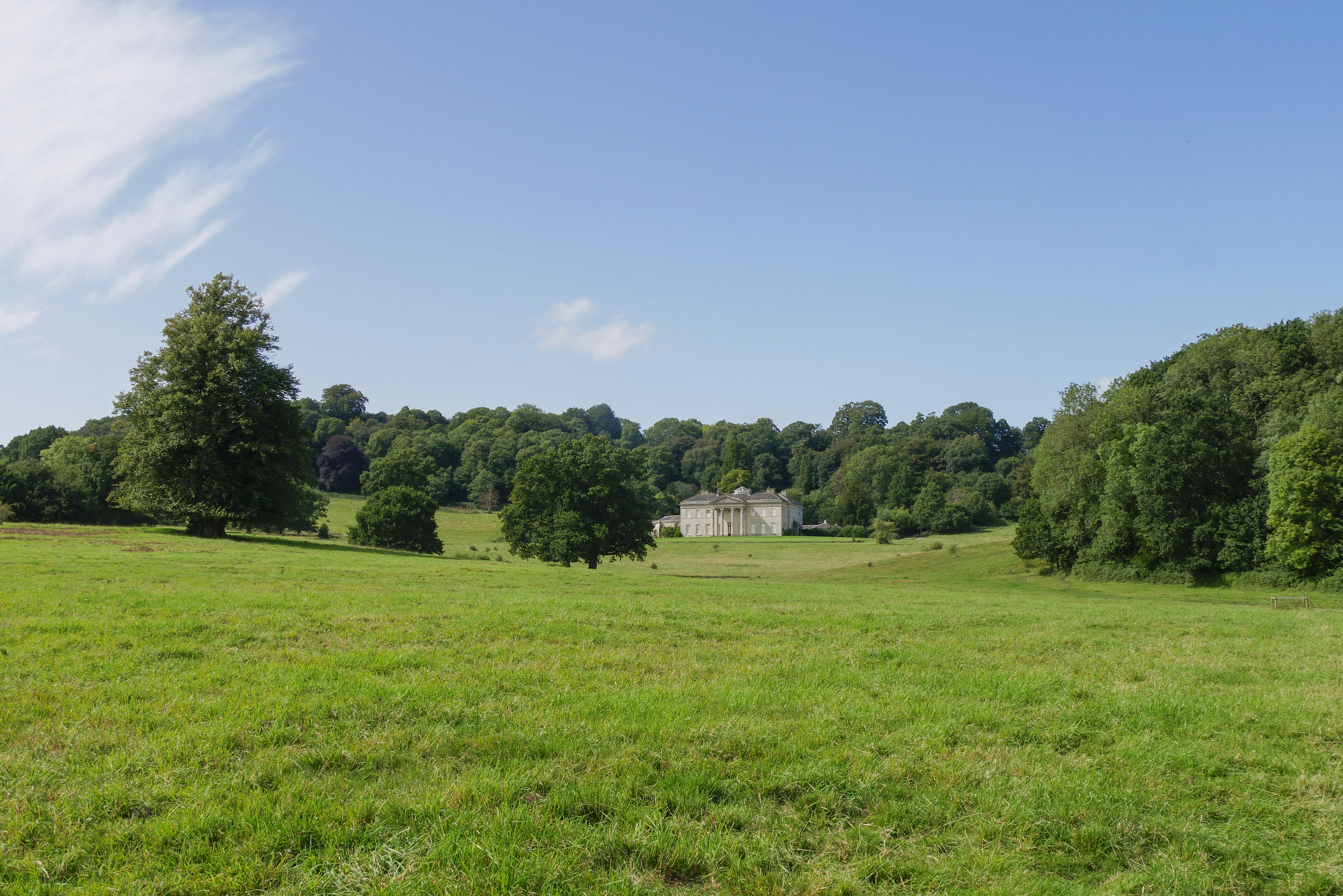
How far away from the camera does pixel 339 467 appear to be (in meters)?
135

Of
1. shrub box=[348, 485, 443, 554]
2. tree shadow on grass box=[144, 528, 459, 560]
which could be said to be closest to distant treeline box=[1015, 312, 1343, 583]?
tree shadow on grass box=[144, 528, 459, 560]

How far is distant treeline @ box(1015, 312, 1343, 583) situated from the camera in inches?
1804

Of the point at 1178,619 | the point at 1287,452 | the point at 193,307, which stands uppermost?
the point at 193,307

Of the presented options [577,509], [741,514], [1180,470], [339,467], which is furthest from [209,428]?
[741,514]

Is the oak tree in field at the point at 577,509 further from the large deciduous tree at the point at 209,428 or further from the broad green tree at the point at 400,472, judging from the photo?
the broad green tree at the point at 400,472

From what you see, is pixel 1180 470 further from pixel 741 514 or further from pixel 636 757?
pixel 741 514

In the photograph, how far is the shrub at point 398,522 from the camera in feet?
205

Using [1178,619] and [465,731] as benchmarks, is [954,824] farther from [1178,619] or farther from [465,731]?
[1178,619]

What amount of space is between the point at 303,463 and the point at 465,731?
43.6 metres

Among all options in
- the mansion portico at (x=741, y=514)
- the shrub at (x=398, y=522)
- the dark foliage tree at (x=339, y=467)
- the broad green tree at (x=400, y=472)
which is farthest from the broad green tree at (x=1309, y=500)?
the dark foliage tree at (x=339, y=467)

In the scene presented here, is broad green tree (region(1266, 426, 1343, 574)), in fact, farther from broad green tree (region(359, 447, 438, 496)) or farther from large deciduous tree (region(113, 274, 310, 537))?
broad green tree (region(359, 447, 438, 496))

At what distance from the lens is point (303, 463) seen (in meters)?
45.4

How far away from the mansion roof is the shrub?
10257 centimetres

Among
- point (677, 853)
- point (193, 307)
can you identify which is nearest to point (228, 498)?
point (193, 307)
